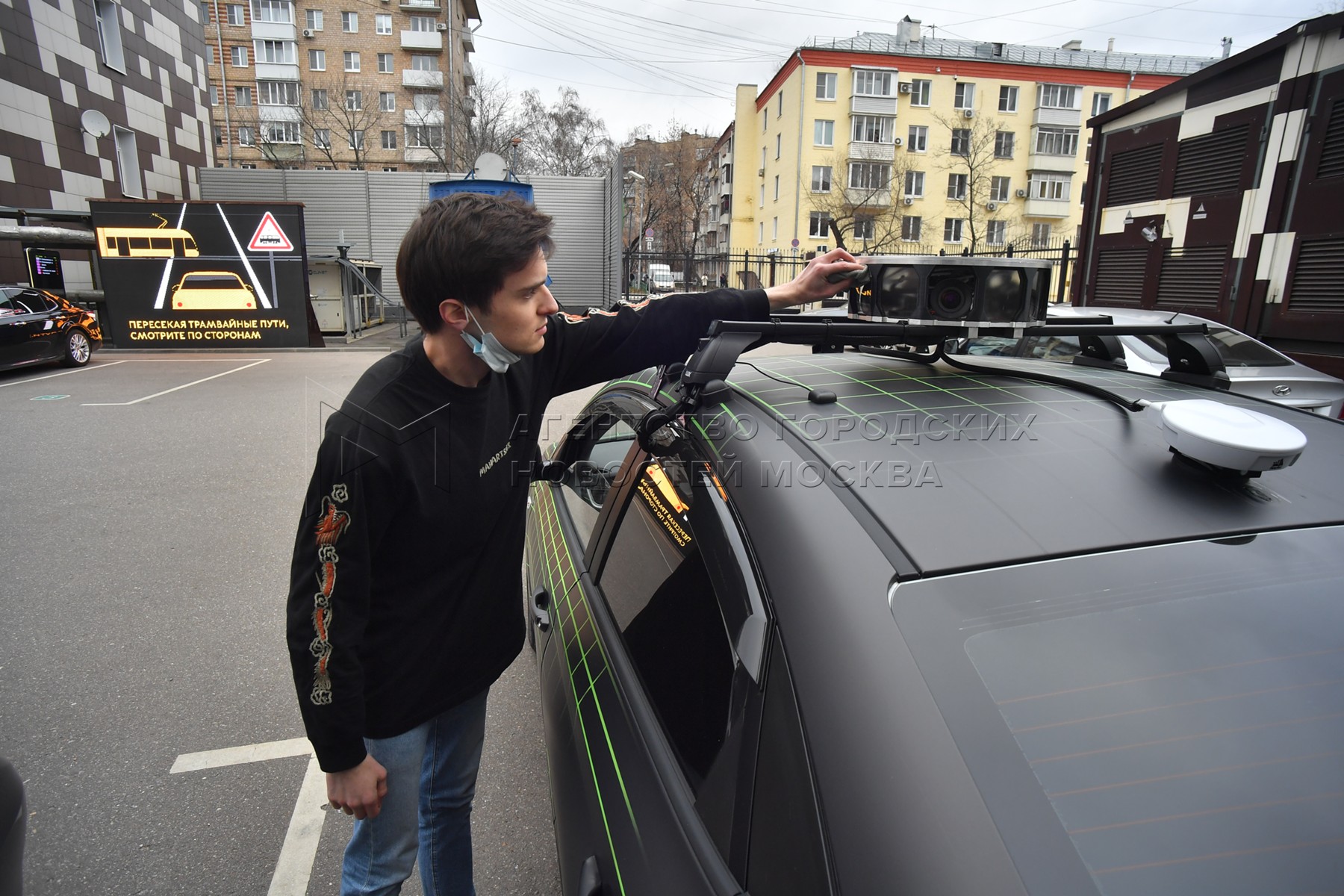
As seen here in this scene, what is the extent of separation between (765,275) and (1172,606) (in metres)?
35.4

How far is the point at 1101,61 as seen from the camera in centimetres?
4659

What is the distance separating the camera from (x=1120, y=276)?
9.19 metres

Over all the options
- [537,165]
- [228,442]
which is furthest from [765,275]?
[228,442]

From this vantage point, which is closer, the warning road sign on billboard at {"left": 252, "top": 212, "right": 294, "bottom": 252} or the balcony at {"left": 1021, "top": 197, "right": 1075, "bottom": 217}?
the warning road sign on billboard at {"left": 252, "top": 212, "right": 294, "bottom": 252}

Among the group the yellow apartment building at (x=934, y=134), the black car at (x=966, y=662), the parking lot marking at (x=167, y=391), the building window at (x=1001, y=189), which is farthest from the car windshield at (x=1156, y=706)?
the building window at (x=1001, y=189)

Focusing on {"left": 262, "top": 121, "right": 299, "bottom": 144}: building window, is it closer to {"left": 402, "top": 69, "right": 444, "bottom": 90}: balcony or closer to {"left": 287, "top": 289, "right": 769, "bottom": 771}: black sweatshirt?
{"left": 402, "top": 69, "right": 444, "bottom": 90}: balcony

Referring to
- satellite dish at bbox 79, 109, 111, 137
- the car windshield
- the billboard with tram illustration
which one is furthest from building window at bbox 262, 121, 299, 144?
the car windshield

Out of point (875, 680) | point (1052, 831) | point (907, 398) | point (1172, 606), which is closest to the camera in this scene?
point (1052, 831)

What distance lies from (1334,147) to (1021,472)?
8.00 metres

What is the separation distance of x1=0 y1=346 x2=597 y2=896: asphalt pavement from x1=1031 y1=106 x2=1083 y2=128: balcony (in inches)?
1943

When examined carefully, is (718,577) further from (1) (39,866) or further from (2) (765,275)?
(2) (765,275)

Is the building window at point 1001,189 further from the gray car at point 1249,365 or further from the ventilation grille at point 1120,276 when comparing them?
the gray car at point 1249,365

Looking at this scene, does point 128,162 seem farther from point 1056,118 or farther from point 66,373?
point 1056,118

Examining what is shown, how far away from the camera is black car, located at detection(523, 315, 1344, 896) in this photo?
0.81m
